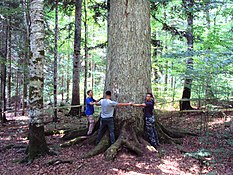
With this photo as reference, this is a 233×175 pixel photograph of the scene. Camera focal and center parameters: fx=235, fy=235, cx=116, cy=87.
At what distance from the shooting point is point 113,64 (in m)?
7.59

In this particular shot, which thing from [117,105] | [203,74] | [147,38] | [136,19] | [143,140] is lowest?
[143,140]

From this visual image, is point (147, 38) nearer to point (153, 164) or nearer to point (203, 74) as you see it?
point (203, 74)

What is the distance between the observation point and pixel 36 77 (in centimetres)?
678

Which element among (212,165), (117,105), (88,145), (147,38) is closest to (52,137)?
(88,145)

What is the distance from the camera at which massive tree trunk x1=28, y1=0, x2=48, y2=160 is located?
677cm

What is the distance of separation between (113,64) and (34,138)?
10.8ft

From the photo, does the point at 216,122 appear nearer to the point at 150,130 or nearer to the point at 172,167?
the point at 150,130

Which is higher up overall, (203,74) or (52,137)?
(203,74)

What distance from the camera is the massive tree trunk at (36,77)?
677cm

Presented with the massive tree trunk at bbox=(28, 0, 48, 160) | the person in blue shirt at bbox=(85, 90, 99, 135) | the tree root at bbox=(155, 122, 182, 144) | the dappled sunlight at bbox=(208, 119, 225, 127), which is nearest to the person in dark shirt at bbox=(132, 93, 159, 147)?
the tree root at bbox=(155, 122, 182, 144)

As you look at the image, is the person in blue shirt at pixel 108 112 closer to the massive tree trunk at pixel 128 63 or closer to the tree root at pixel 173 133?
the massive tree trunk at pixel 128 63

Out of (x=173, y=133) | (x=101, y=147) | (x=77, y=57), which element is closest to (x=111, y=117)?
(x=101, y=147)

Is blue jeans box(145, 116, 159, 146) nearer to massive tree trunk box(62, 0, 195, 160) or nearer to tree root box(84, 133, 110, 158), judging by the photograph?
massive tree trunk box(62, 0, 195, 160)

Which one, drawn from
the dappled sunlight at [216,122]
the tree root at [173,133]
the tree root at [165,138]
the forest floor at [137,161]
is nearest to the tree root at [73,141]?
the forest floor at [137,161]
